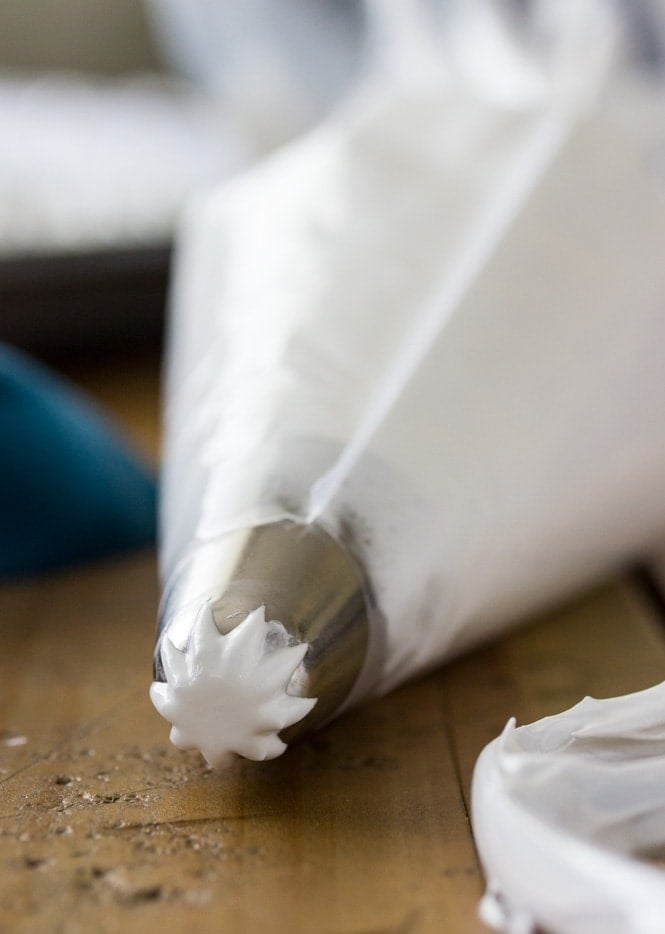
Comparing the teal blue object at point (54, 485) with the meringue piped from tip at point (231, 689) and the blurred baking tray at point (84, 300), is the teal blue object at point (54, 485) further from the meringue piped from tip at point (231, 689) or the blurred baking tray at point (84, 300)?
the blurred baking tray at point (84, 300)

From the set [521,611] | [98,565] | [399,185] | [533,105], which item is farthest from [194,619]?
[533,105]

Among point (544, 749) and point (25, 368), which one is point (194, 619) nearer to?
point (544, 749)

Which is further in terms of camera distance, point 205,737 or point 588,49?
point 588,49

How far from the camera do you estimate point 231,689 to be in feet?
1.25

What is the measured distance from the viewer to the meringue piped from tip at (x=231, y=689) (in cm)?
38

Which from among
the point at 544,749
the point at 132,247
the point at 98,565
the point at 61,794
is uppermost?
the point at 544,749

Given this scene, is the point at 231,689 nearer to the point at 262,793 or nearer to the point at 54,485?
the point at 262,793

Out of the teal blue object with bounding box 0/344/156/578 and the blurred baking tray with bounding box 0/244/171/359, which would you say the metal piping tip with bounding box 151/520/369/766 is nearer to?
the teal blue object with bounding box 0/344/156/578

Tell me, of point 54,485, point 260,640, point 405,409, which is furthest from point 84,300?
point 260,640

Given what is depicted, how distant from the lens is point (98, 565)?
707mm

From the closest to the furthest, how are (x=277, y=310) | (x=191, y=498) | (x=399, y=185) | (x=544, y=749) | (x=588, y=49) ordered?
(x=544, y=749)
(x=191, y=498)
(x=277, y=310)
(x=399, y=185)
(x=588, y=49)

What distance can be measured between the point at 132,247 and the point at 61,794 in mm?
877

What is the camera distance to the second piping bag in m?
0.41

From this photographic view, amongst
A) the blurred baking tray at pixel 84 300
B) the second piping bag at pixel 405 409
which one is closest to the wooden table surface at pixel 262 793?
the second piping bag at pixel 405 409
